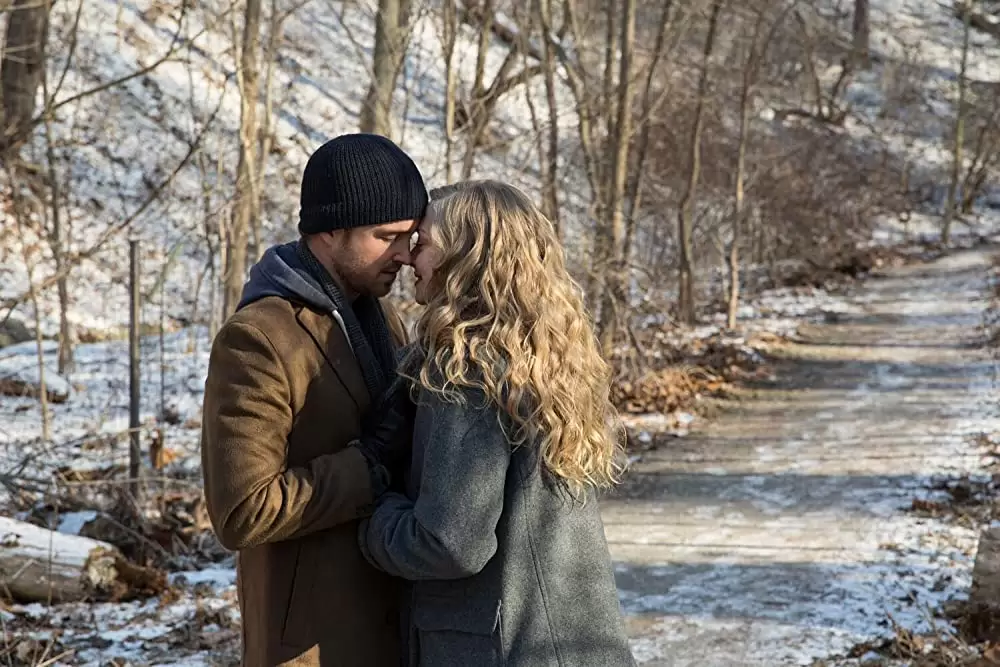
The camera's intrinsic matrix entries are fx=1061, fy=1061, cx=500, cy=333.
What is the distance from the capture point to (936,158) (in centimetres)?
3369

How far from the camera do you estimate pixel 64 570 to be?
20.4 feet

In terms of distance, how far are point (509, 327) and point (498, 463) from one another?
0.29 meters

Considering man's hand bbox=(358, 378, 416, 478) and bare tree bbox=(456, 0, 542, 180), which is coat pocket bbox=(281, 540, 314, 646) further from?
bare tree bbox=(456, 0, 542, 180)

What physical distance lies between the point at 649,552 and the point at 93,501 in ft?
12.6

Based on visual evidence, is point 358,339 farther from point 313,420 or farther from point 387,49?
point 387,49

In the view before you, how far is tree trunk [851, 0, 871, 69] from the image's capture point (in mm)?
34875

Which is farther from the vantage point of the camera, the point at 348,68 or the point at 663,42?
the point at 348,68

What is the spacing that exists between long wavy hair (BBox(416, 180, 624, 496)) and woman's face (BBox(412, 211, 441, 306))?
0.01 metres

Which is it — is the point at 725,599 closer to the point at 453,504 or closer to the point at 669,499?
the point at 669,499

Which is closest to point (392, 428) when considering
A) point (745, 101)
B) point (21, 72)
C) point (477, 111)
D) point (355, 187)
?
point (355, 187)

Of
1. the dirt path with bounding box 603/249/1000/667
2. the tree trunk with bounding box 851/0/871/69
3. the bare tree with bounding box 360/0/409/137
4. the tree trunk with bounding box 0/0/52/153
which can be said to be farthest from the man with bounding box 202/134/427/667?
the tree trunk with bounding box 851/0/871/69

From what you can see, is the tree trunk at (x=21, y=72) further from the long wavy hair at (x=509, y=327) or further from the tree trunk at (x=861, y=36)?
the tree trunk at (x=861, y=36)

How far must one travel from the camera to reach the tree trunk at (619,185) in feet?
33.6

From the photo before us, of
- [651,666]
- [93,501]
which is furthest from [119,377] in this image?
[651,666]
